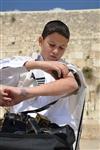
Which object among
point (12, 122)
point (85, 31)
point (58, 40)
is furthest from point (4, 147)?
point (85, 31)

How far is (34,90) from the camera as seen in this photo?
2053 millimetres

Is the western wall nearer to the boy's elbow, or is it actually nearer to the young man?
the young man

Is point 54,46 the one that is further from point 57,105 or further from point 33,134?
point 33,134

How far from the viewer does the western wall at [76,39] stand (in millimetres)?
17969

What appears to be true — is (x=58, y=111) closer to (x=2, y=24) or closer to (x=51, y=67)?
(x=51, y=67)

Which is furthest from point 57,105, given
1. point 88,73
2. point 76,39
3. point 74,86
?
point 76,39

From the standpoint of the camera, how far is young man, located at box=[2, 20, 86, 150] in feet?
6.83

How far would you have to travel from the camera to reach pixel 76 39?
60.4 ft

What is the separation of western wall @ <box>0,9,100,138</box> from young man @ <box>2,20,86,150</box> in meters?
15.3

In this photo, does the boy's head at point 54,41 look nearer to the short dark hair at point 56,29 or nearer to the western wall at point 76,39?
the short dark hair at point 56,29

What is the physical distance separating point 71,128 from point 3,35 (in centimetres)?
1676

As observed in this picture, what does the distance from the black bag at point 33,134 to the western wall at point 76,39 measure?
15388 millimetres

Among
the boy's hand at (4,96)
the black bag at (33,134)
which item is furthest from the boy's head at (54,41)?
the boy's hand at (4,96)

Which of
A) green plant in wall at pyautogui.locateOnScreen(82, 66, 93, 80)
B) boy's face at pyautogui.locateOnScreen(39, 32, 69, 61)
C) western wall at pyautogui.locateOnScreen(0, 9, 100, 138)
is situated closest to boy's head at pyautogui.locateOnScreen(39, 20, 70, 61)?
boy's face at pyautogui.locateOnScreen(39, 32, 69, 61)
